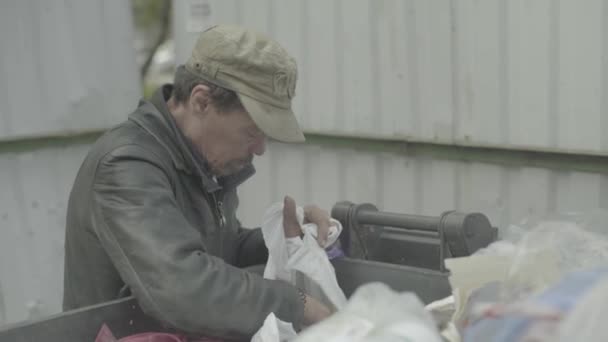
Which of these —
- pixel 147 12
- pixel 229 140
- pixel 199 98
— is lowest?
pixel 147 12

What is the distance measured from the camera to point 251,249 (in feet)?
8.59

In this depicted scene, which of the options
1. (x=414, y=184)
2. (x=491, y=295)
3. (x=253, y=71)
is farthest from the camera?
(x=414, y=184)

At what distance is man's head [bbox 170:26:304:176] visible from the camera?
220cm

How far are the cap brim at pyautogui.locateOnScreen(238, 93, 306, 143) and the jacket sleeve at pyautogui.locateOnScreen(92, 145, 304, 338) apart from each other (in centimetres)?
30

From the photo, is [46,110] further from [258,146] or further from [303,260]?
[303,260]

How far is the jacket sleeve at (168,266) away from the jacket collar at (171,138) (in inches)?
6.3

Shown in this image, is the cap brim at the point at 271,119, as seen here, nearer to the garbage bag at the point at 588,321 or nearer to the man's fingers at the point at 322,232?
the man's fingers at the point at 322,232

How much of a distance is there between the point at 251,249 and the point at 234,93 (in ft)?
1.98

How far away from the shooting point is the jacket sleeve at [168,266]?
1878mm

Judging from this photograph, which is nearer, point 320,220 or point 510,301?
point 510,301

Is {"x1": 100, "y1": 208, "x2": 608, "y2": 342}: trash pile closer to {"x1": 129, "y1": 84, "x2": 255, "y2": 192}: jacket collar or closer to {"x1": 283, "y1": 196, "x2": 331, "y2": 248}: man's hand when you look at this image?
{"x1": 283, "y1": 196, "x2": 331, "y2": 248}: man's hand

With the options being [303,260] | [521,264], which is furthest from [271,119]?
[521,264]

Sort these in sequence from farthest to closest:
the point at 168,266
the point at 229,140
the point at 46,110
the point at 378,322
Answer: the point at 46,110 → the point at 229,140 → the point at 168,266 → the point at 378,322

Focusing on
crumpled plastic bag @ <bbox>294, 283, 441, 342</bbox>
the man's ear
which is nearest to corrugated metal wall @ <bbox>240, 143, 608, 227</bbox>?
the man's ear
